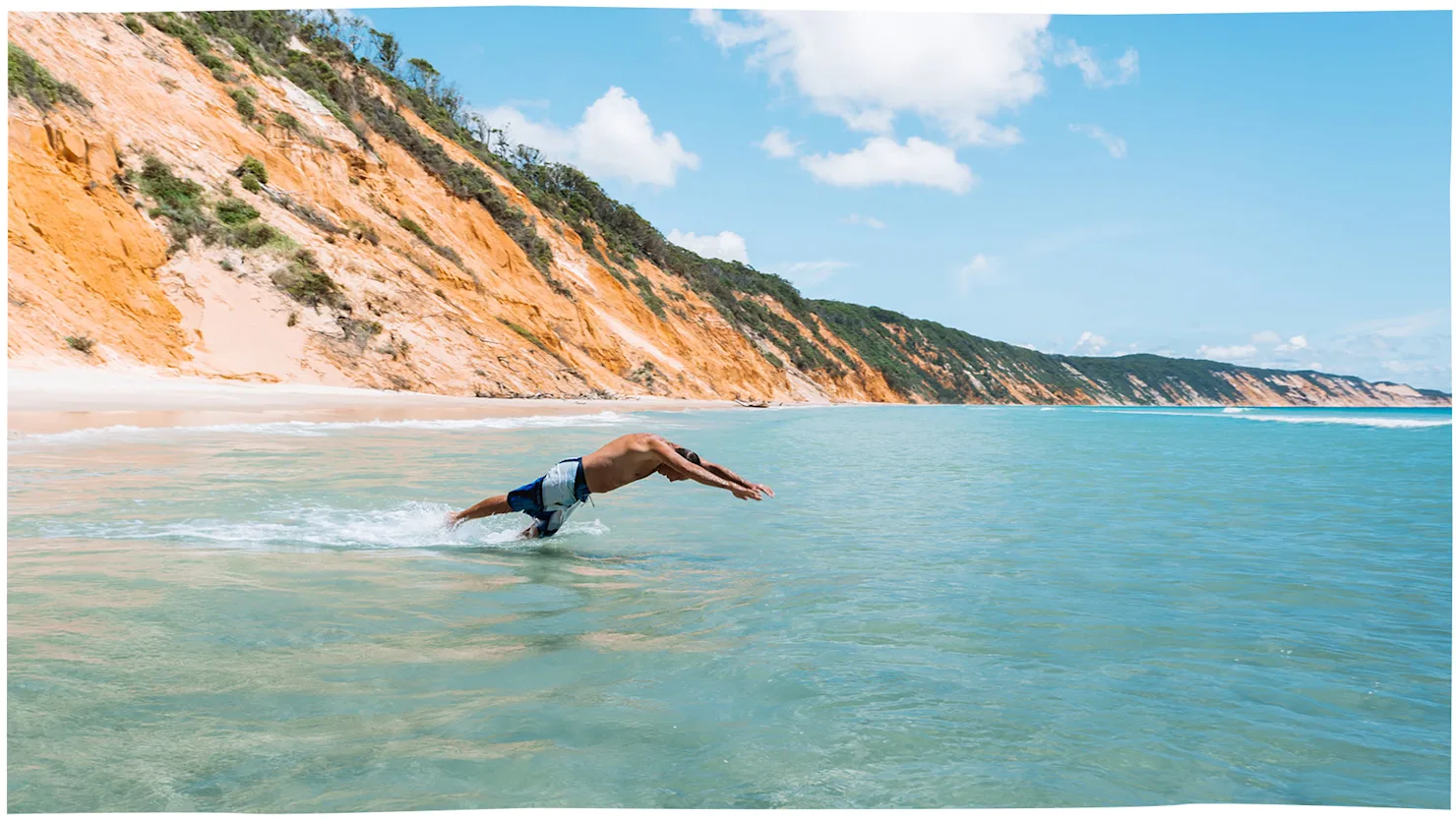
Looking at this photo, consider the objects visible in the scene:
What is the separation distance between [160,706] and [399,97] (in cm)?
4555

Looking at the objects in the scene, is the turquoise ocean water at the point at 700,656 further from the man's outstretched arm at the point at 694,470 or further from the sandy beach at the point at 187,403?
the sandy beach at the point at 187,403

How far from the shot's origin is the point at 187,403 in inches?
649

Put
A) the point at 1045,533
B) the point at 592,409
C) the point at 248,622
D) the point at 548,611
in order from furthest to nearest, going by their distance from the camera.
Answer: the point at 592,409
the point at 1045,533
the point at 548,611
the point at 248,622

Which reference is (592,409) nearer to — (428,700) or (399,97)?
(399,97)

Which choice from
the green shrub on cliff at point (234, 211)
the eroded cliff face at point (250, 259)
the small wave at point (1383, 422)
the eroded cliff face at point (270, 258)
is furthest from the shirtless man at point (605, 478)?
the small wave at point (1383, 422)

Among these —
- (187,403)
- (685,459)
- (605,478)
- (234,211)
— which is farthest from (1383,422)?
(605,478)

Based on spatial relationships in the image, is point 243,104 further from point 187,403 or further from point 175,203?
point 187,403

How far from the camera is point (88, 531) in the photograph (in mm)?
5633

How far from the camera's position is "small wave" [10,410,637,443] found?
11.0 meters

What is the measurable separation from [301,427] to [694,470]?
1195 centimetres

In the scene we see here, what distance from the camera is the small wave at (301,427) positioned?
11.0 metres

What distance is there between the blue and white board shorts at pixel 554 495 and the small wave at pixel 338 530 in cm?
34

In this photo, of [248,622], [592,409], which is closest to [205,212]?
[592,409]

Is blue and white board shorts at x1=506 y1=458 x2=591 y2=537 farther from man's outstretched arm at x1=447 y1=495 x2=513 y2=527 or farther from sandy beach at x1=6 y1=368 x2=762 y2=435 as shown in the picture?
sandy beach at x1=6 y1=368 x2=762 y2=435
